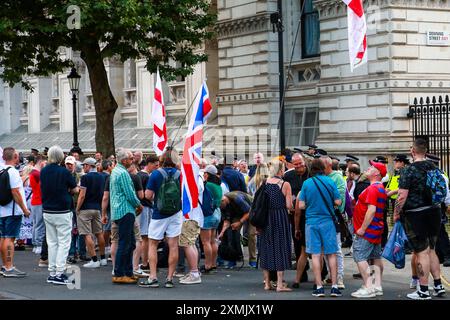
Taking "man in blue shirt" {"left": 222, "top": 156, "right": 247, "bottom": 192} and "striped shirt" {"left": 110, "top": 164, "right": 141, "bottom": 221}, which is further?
"man in blue shirt" {"left": 222, "top": 156, "right": 247, "bottom": 192}

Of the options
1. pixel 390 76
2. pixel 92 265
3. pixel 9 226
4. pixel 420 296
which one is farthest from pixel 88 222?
pixel 390 76

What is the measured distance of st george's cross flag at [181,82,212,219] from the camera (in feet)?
44.7

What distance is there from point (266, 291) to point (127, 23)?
1109 centimetres

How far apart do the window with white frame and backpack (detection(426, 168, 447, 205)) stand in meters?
14.1

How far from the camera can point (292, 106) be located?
2770cm

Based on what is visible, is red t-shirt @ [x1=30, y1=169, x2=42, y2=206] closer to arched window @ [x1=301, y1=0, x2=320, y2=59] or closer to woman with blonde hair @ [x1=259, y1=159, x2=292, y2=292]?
woman with blonde hair @ [x1=259, y1=159, x2=292, y2=292]

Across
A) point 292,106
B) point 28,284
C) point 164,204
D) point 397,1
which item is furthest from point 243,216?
point 292,106

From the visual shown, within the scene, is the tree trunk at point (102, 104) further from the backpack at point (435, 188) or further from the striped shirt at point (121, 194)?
the backpack at point (435, 188)

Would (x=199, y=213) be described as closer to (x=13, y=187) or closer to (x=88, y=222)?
(x=88, y=222)

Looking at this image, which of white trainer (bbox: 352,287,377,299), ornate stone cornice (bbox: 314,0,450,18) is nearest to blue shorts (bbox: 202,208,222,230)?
white trainer (bbox: 352,287,377,299)

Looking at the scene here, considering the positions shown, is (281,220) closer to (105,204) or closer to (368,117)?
(105,204)

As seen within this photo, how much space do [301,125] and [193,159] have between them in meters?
13.7

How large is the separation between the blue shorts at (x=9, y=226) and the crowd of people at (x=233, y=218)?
22 mm

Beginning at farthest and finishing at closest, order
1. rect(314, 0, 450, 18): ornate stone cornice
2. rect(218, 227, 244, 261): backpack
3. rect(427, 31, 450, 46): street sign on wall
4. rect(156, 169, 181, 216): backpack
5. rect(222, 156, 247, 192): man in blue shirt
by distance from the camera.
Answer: rect(427, 31, 450, 46): street sign on wall < rect(314, 0, 450, 18): ornate stone cornice < rect(222, 156, 247, 192): man in blue shirt < rect(218, 227, 244, 261): backpack < rect(156, 169, 181, 216): backpack
